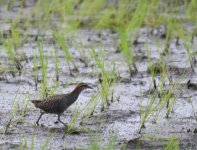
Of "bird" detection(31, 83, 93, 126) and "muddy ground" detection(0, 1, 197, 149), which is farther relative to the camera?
"bird" detection(31, 83, 93, 126)

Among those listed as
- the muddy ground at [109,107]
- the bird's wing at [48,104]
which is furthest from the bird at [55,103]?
the muddy ground at [109,107]

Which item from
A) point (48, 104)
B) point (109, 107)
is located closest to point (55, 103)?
point (48, 104)

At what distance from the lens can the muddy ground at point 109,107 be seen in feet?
17.4

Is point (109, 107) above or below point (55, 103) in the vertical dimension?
below

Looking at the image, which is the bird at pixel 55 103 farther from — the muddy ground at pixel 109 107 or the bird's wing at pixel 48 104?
the muddy ground at pixel 109 107

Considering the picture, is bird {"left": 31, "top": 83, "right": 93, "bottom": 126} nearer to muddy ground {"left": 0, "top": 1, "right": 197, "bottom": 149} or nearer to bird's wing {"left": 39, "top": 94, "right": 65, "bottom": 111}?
bird's wing {"left": 39, "top": 94, "right": 65, "bottom": 111}

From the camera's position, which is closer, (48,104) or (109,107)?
(48,104)

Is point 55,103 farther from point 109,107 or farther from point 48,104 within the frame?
point 109,107

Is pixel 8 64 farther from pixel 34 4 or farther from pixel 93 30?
pixel 34 4

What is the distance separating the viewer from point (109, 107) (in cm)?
638

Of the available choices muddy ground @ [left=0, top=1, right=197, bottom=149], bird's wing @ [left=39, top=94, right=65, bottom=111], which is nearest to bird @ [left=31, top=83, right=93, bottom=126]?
bird's wing @ [left=39, top=94, right=65, bottom=111]

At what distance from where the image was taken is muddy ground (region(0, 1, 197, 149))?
17.4 ft

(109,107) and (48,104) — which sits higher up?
(48,104)

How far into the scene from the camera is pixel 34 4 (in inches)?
495
